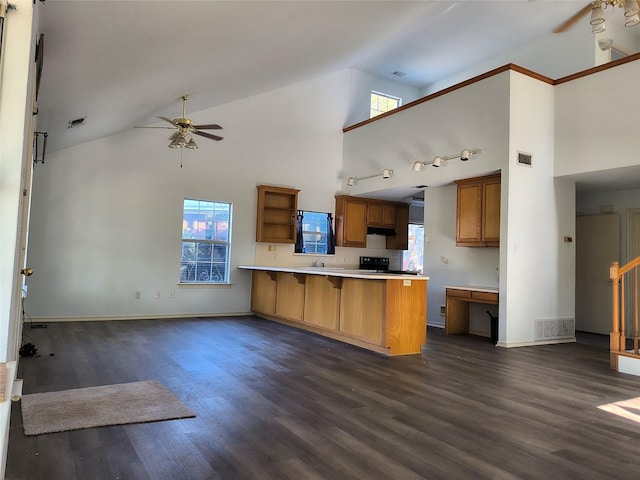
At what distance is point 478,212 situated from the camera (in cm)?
643

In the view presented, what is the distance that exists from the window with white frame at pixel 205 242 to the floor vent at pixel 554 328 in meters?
5.08

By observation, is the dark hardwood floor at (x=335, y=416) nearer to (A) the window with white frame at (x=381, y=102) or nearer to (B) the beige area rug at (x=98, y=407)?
(B) the beige area rug at (x=98, y=407)

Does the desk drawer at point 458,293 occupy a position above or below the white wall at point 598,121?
below

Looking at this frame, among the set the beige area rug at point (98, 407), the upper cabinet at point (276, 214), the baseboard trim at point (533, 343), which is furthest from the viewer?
the upper cabinet at point (276, 214)

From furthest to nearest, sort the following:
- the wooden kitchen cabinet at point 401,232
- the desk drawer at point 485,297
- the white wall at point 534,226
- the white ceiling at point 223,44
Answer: the wooden kitchen cabinet at point 401,232
the desk drawer at point 485,297
the white wall at point 534,226
the white ceiling at point 223,44

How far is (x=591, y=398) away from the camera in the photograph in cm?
350

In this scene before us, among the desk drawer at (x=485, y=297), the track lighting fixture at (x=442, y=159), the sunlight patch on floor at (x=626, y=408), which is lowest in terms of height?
the sunlight patch on floor at (x=626, y=408)

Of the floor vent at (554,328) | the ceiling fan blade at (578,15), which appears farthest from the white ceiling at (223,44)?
the floor vent at (554,328)

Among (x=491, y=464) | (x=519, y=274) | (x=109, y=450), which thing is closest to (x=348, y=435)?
(x=491, y=464)

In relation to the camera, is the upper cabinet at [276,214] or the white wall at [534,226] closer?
the white wall at [534,226]

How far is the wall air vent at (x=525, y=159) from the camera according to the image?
5.95 meters

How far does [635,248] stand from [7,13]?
8.07 meters

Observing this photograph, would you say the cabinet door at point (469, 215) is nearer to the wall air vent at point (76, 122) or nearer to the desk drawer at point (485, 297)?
the desk drawer at point (485, 297)

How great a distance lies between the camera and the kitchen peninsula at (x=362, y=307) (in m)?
4.95
